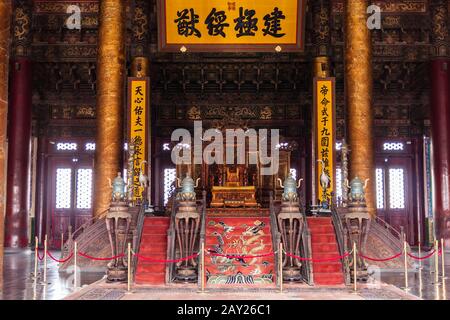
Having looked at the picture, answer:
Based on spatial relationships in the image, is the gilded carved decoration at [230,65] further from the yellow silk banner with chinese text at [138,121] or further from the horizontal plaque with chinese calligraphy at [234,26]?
the yellow silk banner with chinese text at [138,121]

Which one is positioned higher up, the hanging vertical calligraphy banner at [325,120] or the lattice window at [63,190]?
the hanging vertical calligraphy banner at [325,120]

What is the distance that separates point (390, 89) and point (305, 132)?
93.8 inches

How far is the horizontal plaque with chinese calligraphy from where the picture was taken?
11.1 meters

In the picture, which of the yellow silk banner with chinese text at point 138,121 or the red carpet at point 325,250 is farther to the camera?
the yellow silk banner with chinese text at point 138,121

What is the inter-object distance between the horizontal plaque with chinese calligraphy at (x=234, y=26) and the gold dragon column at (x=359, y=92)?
1228 mm

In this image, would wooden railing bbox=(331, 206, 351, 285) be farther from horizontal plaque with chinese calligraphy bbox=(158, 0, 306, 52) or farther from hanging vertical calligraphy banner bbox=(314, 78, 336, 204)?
horizontal plaque with chinese calligraphy bbox=(158, 0, 306, 52)

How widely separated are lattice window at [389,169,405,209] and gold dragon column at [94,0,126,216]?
287 inches

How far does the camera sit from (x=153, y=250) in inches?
322

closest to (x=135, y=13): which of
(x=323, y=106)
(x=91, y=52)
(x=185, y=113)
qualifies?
(x=91, y=52)

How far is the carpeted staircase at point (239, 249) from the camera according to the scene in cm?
754

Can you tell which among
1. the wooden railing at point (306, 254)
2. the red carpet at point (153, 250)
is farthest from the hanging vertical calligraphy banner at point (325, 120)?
the red carpet at point (153, 250)

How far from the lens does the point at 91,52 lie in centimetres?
1336
